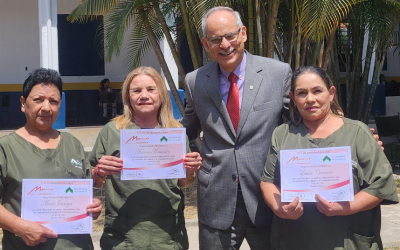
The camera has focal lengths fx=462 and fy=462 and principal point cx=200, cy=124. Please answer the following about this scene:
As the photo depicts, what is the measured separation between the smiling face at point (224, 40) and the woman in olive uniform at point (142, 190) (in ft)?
1.36

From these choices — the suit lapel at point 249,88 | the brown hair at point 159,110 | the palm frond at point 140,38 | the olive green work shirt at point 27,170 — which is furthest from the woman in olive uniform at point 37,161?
the palm frond at point 140,38

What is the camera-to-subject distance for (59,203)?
2.55 meters

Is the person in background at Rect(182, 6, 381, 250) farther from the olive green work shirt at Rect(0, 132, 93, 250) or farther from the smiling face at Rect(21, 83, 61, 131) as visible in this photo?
the smiling face at Rect(21, 83, 61, 131)

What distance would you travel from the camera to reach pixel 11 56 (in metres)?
15.0

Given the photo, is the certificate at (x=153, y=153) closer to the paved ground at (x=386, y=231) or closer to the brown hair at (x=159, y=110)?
the brown hair at (x=159, y=110)

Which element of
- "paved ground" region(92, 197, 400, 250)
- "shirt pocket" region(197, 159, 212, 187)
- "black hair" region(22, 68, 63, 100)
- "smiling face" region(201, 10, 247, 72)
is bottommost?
"paved ground" region(92, 197, 400, 250)

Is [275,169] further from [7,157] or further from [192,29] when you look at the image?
[192,29]

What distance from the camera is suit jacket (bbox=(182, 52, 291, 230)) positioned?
2938 mm

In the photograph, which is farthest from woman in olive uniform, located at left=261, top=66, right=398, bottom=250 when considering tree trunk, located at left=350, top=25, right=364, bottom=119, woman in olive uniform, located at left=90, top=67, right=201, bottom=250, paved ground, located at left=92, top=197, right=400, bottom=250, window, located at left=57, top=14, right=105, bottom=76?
window, located at left=57, top=14, right=105, bottom=76

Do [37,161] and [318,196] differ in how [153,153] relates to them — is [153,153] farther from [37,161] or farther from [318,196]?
[318,196]

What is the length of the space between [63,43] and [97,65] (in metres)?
1.35

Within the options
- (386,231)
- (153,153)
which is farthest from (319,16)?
(153,153)

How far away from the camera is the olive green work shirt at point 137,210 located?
279cm

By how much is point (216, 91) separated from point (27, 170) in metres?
1.26
